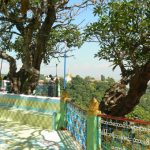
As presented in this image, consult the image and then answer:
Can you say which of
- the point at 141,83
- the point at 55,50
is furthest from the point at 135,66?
the point at 55,50

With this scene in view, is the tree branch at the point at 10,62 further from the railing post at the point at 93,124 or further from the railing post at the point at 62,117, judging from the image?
the railing post at the point at 93,124

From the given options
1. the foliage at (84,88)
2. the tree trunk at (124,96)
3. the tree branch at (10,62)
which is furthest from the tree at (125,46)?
the foliage at (84,88)

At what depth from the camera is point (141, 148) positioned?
5785 mm

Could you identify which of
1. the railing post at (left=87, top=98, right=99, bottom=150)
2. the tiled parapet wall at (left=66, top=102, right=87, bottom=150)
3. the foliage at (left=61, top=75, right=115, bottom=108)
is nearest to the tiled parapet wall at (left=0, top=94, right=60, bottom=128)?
the tiled parapet wall at (left=66, top=102, right=87, bottom=150)

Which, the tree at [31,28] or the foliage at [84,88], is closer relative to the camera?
the tree at [31,28]

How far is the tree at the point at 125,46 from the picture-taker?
29.9 ft

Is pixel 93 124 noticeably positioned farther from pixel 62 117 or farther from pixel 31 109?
pixel 31 109

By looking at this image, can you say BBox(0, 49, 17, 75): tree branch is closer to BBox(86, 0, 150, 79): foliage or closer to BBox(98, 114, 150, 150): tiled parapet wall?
BBox(86, 0, 150, 79): foliage

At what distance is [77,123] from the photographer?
8.35m

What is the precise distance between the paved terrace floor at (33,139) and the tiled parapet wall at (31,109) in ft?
1.38

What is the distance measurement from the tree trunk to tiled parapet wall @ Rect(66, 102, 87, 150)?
1.79 m

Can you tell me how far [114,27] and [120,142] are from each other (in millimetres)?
4322

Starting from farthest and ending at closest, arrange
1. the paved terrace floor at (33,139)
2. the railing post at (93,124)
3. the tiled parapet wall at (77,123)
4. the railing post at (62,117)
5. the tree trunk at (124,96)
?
the railing post at (62,117) < the tree trunk at (124,96) < the paved terrace floor at (33,139) < the tiled parapet wall at (77,123) < the railing post at (93,124)

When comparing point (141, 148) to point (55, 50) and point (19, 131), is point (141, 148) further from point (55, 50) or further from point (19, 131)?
point (55, 50)
